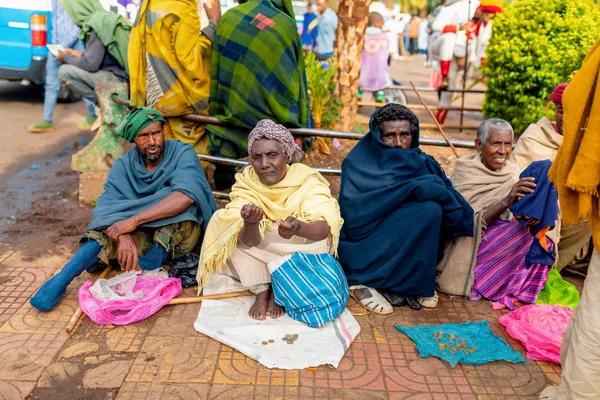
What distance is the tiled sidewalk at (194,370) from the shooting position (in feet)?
9.11

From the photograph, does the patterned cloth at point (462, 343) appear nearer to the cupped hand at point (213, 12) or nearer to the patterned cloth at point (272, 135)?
the patterned cloth at point (272, 135)

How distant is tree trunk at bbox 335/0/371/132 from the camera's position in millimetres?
6801

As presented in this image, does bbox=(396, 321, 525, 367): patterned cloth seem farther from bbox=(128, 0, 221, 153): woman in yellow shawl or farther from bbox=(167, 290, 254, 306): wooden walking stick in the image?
bbox=(128, 0, 221, 153): woman in yellow shawl

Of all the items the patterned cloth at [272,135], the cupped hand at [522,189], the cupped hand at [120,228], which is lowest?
the cupped hand at [120,228]

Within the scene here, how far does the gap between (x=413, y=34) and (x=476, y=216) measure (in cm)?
2422

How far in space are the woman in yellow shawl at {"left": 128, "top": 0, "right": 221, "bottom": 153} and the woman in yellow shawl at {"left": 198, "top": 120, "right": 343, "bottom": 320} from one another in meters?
1.54

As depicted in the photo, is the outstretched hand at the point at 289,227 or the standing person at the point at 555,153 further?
the standing person at the point at 555,153

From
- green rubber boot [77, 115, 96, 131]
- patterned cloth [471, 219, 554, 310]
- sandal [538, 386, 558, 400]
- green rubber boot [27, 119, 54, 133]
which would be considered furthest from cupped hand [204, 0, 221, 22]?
green rubber boot [27, 119, 54, 133]

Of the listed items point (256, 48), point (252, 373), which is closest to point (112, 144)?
point (256, 48)

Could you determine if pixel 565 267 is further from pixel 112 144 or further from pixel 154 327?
pixel 112 144

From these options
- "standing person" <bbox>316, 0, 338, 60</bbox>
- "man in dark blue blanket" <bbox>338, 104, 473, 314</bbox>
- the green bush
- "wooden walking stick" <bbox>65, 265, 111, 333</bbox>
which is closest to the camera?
"wooden walking stick" <bbox>65, 265, 111, 333</bbox>

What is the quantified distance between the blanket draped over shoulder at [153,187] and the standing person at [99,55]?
2.29 meters

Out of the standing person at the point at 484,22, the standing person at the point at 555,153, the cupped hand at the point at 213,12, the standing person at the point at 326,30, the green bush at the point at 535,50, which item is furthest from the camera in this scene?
the standing person at the point at 326,30

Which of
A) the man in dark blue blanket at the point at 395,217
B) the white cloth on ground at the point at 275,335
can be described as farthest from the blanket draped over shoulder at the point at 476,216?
the white cloth on ground at the point at 275,335
